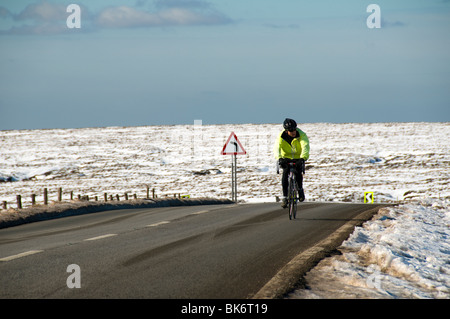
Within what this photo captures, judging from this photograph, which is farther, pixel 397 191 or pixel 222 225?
pixel 397 191

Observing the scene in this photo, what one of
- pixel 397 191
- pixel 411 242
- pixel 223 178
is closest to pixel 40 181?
pixel 223 178

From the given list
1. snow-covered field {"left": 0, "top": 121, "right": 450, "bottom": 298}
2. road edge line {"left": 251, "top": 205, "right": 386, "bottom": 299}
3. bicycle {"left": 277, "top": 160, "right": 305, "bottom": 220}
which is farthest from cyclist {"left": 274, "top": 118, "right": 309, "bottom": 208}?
road edge line {"left": 251, "top": 205, "right": 386, "bottom": 299}

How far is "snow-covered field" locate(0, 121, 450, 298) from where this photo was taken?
6.96 metres

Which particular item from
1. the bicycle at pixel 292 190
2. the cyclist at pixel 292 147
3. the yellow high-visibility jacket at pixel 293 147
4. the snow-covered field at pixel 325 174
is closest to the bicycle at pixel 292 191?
the bicycle at pixel 292 190

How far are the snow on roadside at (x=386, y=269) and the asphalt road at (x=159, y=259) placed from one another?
62cm

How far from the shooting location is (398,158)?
63031 mm

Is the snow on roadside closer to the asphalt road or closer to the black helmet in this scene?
the asphalt road

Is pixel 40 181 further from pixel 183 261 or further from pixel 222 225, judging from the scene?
pixel 183 261

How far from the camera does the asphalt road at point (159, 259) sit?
5801 mm

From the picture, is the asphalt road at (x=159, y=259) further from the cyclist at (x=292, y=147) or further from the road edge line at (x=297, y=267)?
the cyclist at (x=292, y=147)

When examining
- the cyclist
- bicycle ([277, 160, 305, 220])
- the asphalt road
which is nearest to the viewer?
the asphalt road

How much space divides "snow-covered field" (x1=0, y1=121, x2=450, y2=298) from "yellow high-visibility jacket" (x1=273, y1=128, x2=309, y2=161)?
2203 millimetres

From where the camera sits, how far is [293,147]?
1309 cm

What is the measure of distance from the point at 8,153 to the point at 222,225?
73.4m
